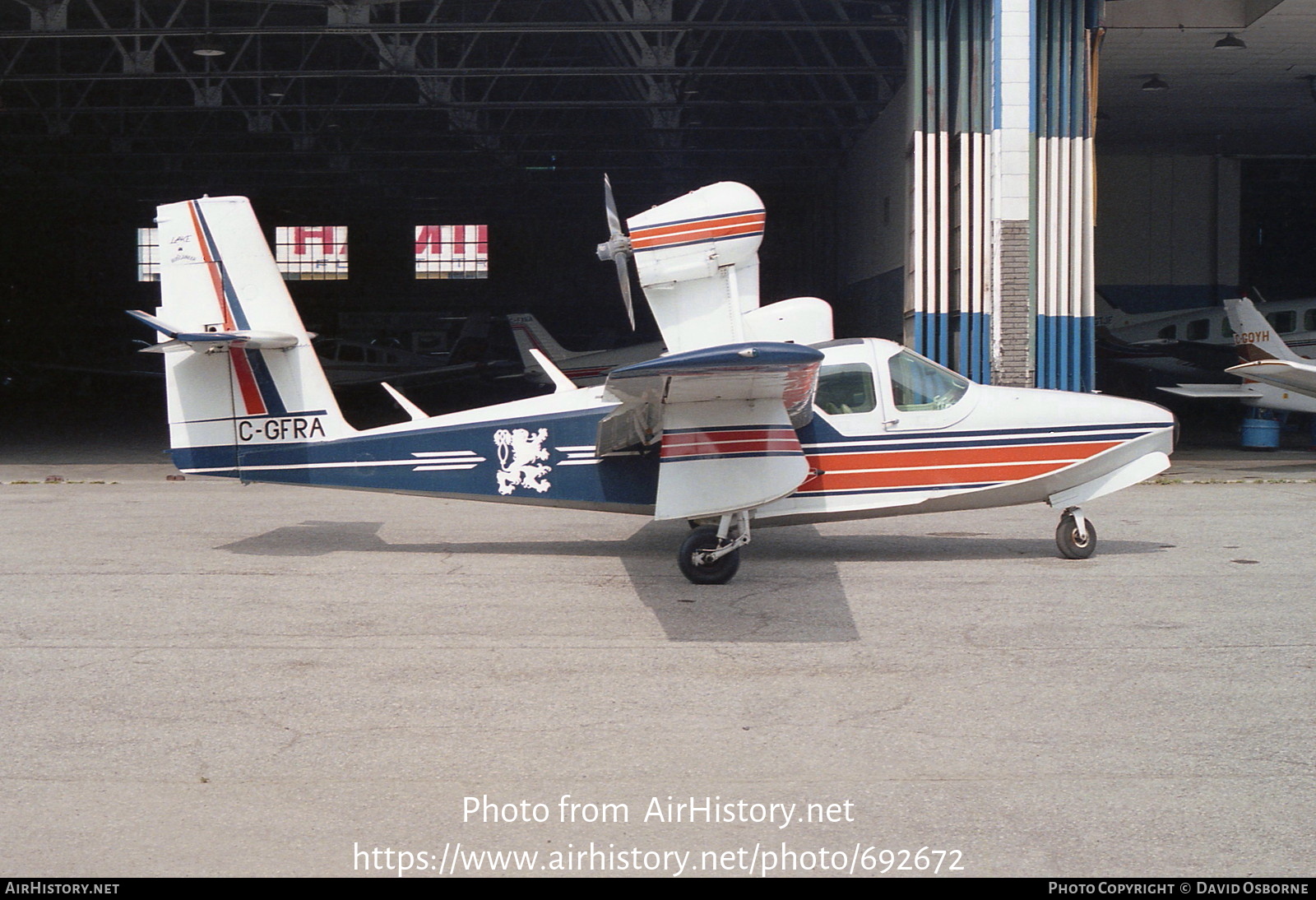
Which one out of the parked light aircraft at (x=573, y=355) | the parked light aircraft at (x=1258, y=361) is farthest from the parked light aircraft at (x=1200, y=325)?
the parked light aircraft at (x=573, y=355)

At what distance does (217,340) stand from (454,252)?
34.2m

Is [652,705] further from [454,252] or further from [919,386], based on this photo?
[454,252]

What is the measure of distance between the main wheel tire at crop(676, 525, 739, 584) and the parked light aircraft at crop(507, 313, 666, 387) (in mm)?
18487

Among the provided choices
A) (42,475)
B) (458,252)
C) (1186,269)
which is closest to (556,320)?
(458,252)

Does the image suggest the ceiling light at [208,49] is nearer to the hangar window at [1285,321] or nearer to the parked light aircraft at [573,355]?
the parked light aircraft at [573,355]

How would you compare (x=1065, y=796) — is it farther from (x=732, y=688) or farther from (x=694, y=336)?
(x=694, y=336)

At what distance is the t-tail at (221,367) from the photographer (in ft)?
30.9

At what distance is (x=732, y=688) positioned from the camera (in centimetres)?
591

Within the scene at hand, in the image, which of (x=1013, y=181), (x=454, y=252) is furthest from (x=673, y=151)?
(x=454, y=252)

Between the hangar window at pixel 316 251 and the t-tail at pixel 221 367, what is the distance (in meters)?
34.0

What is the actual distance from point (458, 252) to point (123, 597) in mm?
35613

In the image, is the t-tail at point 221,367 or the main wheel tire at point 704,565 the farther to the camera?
the t-tail at point 221,367

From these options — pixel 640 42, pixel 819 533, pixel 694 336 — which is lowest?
pixel 819 533

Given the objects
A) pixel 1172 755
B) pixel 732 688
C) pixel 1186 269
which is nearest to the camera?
pixel 1172 755
